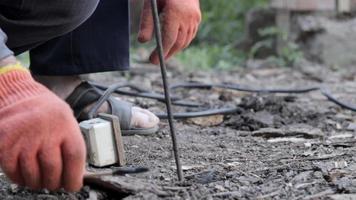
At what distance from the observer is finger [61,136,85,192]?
4.00ft

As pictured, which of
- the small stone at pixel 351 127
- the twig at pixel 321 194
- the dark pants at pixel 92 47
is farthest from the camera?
the small stone at pixel 351 127

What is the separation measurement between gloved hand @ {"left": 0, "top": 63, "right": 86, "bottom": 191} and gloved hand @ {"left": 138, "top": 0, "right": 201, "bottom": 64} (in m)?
0.64

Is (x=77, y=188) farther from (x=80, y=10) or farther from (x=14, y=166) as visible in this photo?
(x=80, y=10)

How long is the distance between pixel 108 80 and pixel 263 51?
177 cm

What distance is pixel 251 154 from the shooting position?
1854mm

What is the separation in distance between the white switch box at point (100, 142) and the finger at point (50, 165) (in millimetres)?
320

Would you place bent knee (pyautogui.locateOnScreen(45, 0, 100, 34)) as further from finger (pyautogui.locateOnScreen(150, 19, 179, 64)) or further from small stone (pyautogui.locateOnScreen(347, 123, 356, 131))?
small stone (pyautogui.locateOnScreen(347, 123, 356, 131))

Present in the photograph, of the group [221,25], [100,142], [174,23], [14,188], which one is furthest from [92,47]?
[221,25]

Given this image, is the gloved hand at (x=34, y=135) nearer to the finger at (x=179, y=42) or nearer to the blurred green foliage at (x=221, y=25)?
the finger at (x=179, y=42)

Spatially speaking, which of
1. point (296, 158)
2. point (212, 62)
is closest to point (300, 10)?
point (212, 62)

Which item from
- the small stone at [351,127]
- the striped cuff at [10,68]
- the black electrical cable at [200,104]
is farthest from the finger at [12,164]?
the small stone at [351,127]

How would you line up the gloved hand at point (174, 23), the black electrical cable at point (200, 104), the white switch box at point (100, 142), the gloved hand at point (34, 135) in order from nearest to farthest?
the gloved hand at point (34, 135)
the white switch box at point (100, 142)
the gloved hand at point (174, 23)
the black electrical cable at point (200, 104)

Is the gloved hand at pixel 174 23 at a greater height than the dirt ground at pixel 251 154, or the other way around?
the gloved hand at pixel 174 23

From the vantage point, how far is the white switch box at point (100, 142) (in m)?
1.57
